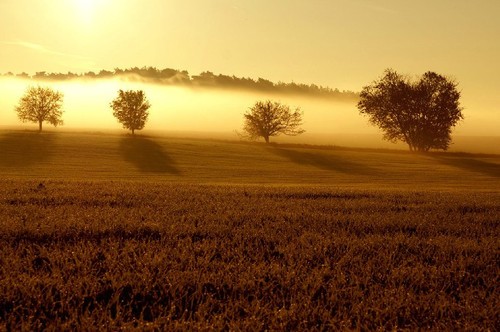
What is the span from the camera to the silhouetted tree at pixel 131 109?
99.8m

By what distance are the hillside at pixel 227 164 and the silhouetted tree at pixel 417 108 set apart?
3.77 meters

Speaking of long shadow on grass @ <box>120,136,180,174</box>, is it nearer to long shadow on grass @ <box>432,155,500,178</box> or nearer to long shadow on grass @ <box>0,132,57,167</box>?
long shadow on grass @ <box>0,132,57,167</box>

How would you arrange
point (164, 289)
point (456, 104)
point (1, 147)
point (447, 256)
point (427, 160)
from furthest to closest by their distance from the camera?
point (456, 104) < point (427, 160) < point (1, 147) < point (447, 256) < point (164, 289)

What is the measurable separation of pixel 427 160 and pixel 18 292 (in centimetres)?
7109

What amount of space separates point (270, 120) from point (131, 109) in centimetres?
2907

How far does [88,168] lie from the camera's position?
162 feet

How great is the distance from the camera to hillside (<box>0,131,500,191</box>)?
145ft

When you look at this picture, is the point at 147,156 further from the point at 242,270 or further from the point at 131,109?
the point at 242,270

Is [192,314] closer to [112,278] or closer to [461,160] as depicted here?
[112,278]

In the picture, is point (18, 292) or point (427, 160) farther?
point (427, 160)

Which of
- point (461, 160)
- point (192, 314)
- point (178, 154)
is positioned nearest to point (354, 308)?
point (192, 314)

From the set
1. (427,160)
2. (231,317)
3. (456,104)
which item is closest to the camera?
(231,317)

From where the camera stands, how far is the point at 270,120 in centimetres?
9281

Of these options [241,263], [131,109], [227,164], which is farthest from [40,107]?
[241,263]
